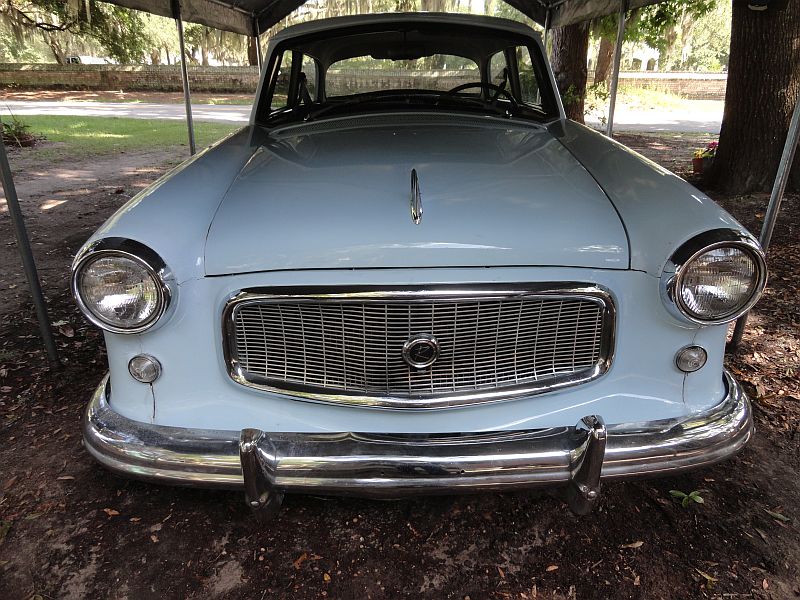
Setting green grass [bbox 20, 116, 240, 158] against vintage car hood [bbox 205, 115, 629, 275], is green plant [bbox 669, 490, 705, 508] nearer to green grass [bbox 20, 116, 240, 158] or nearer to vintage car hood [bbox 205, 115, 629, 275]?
vintage car hood [bbox 205, 115, 629, 275]

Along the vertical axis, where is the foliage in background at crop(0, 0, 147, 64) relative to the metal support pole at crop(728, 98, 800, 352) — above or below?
above

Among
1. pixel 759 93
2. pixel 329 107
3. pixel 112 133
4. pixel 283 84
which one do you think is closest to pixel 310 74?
pixel 283 84

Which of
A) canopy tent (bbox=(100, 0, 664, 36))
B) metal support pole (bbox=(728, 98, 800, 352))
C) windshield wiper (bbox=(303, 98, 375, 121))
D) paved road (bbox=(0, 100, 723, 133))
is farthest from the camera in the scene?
paved road (bbox=(0, 100, 723, 133))

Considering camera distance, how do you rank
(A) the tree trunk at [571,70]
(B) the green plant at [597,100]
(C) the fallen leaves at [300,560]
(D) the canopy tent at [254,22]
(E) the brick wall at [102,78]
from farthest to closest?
(E) the brick wall at [102,78] → (B) the green plant at [597,100] → (A) the tree trunk at [571,70] → (D) the canopy tent at [254,22] → (C) the fallen leaves at [300,560]

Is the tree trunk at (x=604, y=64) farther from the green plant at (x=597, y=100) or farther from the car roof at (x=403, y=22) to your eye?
the car roof at (x=403, y=22)

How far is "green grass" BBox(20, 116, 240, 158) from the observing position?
1038cm

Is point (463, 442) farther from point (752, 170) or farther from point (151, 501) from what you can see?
point (752, 170)

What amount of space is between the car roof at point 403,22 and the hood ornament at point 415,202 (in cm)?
159

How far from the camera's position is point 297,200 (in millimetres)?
1907

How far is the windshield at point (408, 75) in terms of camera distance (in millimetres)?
3217

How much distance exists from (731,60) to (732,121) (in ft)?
1.89

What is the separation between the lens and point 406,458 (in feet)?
5.37

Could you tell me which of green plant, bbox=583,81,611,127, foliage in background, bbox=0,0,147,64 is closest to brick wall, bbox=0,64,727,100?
foliage in background, bbox=0,0,147,64

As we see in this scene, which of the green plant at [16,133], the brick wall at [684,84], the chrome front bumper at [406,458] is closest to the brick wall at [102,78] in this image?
the green plant at [16,133]
